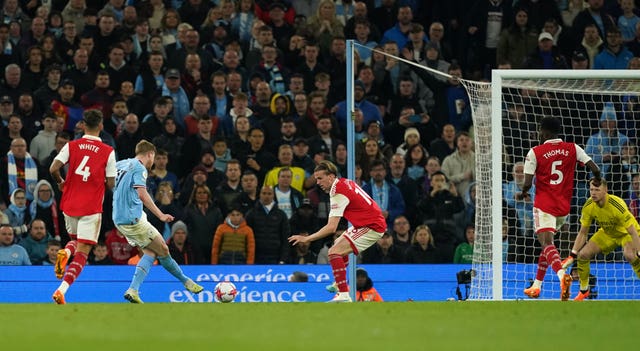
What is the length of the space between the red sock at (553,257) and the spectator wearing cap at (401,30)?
7893 millimetres

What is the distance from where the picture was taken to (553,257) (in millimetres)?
15008

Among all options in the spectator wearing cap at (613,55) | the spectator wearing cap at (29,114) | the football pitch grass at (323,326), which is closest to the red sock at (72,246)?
the football pitch grass at (323,326)

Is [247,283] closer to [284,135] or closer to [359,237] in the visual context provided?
[284,135]

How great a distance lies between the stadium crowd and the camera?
18.8 metres

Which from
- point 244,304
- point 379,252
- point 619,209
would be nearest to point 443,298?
point 379,252

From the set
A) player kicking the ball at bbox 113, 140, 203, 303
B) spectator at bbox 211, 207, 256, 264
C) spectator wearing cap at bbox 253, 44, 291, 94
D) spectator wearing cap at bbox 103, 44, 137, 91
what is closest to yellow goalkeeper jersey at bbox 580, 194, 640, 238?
spectator at bbox 211, 207, 256, 264

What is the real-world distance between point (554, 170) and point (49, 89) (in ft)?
29.2

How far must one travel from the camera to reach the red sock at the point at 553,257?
49.0ft

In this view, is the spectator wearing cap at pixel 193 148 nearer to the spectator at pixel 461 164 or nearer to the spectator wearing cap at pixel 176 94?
the spectator wearing cap at pixel 176 94

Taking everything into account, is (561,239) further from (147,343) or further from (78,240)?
(147,343)

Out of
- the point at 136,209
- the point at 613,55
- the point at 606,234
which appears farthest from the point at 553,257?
the point at 613,55

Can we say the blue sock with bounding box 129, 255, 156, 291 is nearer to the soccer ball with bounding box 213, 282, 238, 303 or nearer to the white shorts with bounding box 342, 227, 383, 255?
the soccer ball with bounding box 213, 282, 238, 303

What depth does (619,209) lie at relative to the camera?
53.5 ft

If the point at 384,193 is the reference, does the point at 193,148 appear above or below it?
above
